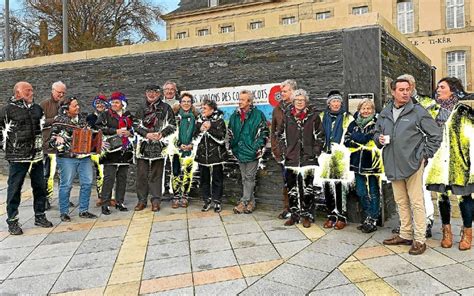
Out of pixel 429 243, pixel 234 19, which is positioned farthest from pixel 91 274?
pixel 234 19

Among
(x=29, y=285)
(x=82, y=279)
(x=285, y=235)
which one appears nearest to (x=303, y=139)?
(x=285, y=235)

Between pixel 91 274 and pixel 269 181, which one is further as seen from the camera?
pixel 269 181

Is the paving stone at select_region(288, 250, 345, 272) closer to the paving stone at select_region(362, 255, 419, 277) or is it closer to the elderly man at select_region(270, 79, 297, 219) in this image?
the paving stone at select_region(362, 255, 419, 277)

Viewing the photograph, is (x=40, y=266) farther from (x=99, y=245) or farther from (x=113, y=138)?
(x=113, y=138)

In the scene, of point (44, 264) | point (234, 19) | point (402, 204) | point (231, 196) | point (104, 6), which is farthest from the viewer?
point (234, 19)

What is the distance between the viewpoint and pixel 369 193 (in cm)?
554

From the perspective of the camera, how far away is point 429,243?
4984mm

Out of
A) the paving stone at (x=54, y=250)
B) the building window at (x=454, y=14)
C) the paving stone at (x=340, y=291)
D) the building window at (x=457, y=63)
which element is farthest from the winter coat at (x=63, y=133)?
the building window at (x=454, y=14)

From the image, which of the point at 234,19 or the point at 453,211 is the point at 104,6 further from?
the point at 453,211

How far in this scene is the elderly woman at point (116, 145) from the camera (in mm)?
6684

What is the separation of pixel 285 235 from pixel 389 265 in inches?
56.2

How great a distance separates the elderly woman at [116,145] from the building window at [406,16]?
2865 centimetres

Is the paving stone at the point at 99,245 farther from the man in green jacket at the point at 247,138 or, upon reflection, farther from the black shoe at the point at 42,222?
the man in green jacket at the point at 247,138

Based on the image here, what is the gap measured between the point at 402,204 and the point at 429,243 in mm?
622
